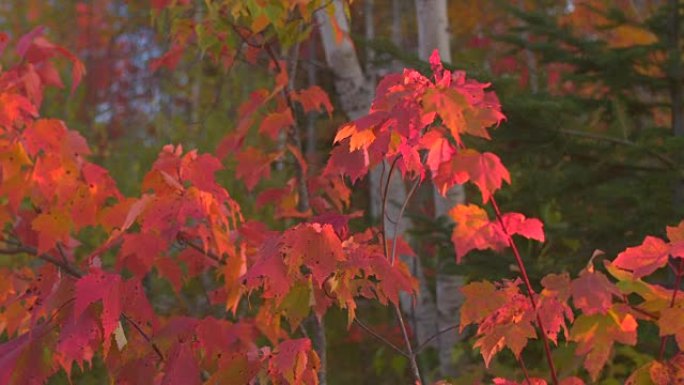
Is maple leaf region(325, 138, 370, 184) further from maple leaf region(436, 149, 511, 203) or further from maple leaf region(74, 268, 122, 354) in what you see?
maple leaf region(74, 268, 122, 354)

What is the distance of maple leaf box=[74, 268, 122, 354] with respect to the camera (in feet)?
5.99

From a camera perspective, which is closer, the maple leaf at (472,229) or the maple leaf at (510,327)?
the maple leaf at (510,327)

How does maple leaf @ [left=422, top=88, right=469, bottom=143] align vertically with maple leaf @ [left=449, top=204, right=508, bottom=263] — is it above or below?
above

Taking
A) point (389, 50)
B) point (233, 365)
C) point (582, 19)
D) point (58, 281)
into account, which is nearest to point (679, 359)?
point (233, 365)

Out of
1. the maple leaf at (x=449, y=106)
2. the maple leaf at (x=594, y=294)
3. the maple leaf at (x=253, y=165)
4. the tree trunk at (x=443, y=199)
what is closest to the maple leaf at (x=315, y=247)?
the maple leaf at (x=449, y=106)

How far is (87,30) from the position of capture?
13820mm

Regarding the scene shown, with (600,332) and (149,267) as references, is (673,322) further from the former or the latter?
(149,267)

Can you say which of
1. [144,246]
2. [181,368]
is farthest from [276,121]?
[181,368]

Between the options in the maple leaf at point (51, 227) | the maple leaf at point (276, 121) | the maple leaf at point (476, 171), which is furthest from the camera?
the maple leaf at point (276, 121)

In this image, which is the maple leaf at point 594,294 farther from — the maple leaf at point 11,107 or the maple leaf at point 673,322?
the maple leaf at point 11,107

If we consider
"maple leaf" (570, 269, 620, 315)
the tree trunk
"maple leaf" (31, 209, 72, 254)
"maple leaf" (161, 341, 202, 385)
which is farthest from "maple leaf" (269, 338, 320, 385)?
the tree trunk

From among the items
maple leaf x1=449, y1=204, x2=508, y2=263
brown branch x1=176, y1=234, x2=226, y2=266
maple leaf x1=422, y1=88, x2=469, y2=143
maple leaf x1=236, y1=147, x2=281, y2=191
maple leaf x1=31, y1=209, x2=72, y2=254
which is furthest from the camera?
maple leaf x1=236, y1=147, x2=281, y2=191

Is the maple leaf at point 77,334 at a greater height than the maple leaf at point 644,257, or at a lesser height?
lesser

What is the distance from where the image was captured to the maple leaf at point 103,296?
183 cm
